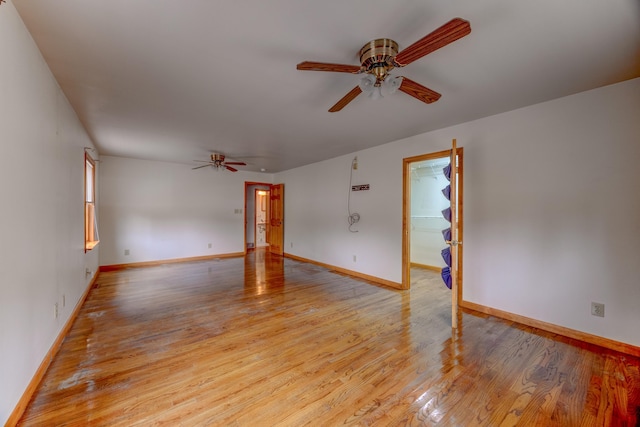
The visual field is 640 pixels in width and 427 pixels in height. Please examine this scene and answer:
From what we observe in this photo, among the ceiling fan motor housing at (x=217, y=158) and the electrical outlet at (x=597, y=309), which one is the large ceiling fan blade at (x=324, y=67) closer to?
the electrical outlet at (x=597, y=309)

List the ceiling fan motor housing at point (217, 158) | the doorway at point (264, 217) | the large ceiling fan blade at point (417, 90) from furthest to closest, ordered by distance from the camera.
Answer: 1. the doorway at point (264, 217)
2. the ceiling fan motor housing at point (217, 158)
3. the large ceiling fan blade at point (417, 90)

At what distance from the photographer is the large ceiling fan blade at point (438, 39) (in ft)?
4.16

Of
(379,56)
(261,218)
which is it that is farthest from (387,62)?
(261,218)

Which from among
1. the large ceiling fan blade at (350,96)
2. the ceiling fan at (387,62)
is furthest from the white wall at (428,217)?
the ceiling fan at (387,62)

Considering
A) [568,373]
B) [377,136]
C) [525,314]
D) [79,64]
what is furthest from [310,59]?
[525,314]

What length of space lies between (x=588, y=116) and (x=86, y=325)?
5.61 meters

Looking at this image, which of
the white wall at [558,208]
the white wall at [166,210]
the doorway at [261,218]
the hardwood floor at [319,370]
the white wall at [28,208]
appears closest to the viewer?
the white wall at [28,208]

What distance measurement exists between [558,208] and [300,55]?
2.96m

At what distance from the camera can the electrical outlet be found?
2375 millimetres

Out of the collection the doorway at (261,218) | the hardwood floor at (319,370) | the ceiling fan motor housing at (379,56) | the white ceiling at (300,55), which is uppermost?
the white ceiling at (300,55)

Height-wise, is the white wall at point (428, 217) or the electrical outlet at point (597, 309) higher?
the white wall at point (428, 217)

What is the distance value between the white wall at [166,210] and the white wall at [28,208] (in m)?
3.23

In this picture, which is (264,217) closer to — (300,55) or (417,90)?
(300,55)

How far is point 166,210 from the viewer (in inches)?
235
